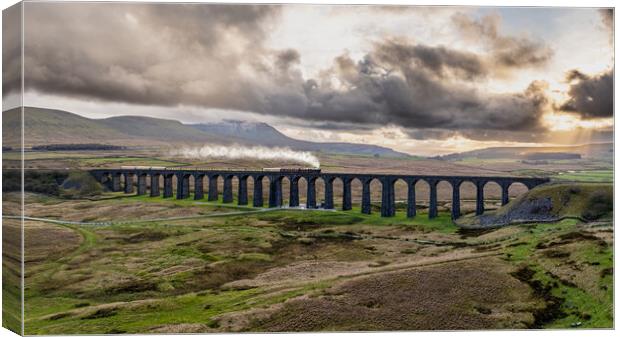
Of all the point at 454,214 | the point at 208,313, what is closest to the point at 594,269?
the point at 208,313

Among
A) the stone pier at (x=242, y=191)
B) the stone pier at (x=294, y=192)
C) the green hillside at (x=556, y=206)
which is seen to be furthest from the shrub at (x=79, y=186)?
the green hillside at (x=556, y=206)

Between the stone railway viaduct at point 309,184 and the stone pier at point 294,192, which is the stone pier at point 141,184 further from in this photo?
the stone pier at point 294,192

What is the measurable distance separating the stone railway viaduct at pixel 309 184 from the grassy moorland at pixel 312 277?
492 inches

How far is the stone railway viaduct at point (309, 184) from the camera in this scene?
99.0 m

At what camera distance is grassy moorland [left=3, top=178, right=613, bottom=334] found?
48.4 meters

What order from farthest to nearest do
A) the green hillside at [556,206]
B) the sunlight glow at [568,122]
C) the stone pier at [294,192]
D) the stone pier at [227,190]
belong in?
1. the stone pier at [227,190]
2. the stone pier at [294,192]
3. the green hillside at [556,206]
4. the sunlight glow at [568,122]

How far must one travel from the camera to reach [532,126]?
262 feet

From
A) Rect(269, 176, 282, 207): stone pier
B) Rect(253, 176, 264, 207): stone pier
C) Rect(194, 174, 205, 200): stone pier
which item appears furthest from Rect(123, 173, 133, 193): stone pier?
Rect(269, 176, 282, 207): stone pier

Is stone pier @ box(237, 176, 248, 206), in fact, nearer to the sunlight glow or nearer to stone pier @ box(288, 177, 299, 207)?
stone pier @ box(288, 177, 299, 207)

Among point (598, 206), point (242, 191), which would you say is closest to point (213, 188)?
point (242, 191)

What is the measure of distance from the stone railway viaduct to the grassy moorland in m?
12.5

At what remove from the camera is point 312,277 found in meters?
60.5

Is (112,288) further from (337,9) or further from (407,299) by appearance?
(337,9)

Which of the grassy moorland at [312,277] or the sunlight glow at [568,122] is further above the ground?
the sunlight glow at [568,122]
